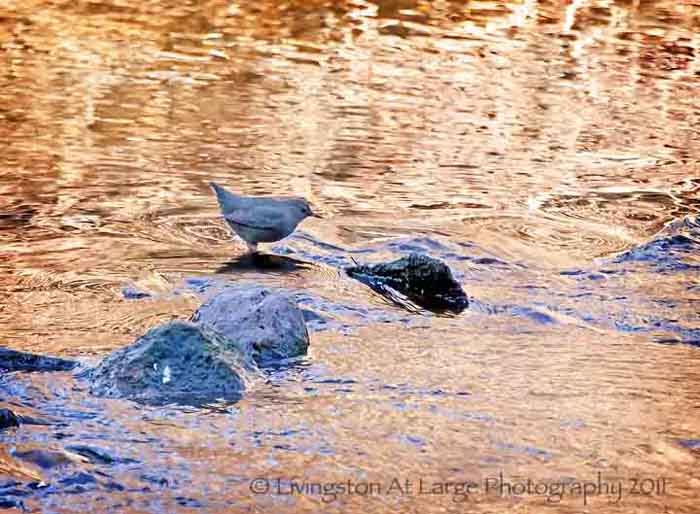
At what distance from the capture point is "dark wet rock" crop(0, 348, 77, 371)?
6648 millimetres

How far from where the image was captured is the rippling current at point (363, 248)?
5.84 metres

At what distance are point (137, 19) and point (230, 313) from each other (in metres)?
11.4

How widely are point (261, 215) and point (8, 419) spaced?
3.34 meters

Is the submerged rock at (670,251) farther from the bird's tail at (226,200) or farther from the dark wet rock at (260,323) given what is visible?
the dark wet rock at (260,323)

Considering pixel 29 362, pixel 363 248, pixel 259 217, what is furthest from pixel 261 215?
pixel 29 362

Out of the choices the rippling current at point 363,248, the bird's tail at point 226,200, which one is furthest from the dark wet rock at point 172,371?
the bird's tail at point 226,200

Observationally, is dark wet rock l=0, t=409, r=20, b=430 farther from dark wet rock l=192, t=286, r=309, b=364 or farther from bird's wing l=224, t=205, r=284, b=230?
bird's wing l=224, t=205, r=284, b=230

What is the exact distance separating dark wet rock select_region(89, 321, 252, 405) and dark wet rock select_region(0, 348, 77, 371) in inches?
11.1

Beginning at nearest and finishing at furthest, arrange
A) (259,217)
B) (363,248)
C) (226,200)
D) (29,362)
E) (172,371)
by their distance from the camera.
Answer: (172,371)
(29,362)
(259,217)
(226,200)
(363,248)

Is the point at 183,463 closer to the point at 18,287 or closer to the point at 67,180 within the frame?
the point at 18,287

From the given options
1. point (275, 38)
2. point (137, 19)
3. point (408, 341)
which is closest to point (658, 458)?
point (408, 341)

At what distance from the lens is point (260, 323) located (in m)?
7.11

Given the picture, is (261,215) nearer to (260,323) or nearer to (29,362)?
(260,323)

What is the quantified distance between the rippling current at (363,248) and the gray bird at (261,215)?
0.25m
